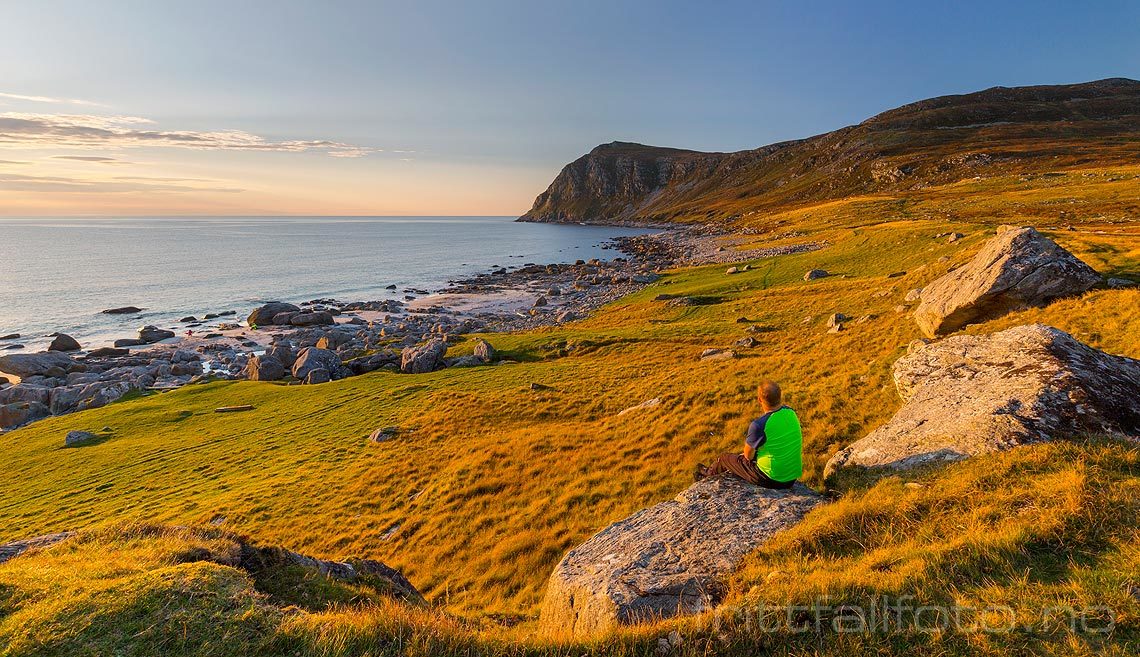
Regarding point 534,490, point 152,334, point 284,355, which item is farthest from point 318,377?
point 152,334

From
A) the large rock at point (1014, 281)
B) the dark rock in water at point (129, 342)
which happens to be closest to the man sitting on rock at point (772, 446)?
the large rock at point (1014, 281)

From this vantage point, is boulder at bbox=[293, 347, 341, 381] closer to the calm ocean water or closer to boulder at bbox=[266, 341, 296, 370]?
boulder at bbox=[266, 341, 296, 370]

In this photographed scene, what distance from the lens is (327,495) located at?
20359 millimetres

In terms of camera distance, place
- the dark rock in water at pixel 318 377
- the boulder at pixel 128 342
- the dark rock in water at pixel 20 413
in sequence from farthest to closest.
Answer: the boulder at pixel 128 342 → the dark rock in water at pixel 318 377 → the dark rock in water at pixel 20 413

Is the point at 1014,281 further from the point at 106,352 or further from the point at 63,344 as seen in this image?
the point at 63,344

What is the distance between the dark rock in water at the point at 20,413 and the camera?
38094mm

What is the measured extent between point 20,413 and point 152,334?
27.2m

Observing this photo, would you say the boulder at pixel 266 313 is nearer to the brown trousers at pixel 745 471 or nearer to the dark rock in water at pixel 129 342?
the dark rock in water at pixel 129 342

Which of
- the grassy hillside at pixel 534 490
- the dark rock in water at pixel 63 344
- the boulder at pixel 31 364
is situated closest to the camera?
the grassy hillside at pixel 534 490

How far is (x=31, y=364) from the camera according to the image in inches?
1923

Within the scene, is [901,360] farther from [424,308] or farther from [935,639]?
[424,308]

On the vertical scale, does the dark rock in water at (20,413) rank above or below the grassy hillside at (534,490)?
below

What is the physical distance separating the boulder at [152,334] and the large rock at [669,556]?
252 ft

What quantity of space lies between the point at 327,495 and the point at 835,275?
49233 millimetres
